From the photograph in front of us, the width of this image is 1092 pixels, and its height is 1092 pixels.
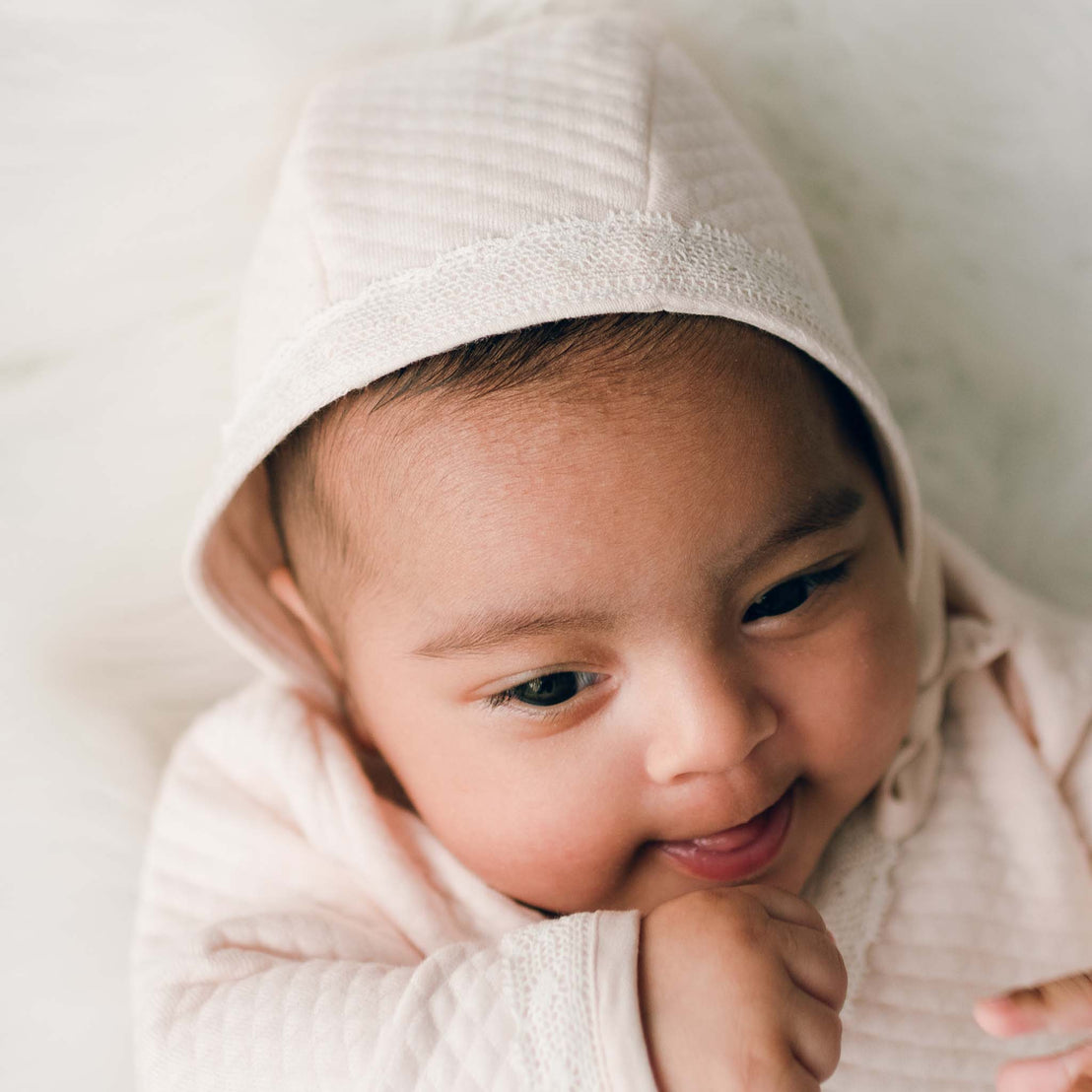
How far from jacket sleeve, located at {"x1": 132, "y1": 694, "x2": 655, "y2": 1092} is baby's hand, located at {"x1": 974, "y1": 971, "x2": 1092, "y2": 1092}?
0.24m

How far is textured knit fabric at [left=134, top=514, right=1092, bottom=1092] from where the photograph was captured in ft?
2.92

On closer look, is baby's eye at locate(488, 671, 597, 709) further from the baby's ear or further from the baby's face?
the baby's ear

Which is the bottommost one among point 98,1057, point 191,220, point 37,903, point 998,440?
point 98,1057

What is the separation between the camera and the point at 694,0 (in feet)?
3.79

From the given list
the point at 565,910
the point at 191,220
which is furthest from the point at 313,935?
the point at 191,220

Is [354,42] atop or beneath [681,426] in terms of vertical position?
atop

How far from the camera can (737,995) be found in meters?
0.76

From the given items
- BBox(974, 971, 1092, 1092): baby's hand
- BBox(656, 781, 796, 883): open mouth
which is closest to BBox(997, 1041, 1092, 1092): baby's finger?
BBox(974, 971, 1092, 1092): baby's hand

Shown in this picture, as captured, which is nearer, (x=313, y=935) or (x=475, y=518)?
(x=475, y=518)

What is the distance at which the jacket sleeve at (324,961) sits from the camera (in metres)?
0.80

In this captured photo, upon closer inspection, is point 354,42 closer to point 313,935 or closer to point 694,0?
point 694,0

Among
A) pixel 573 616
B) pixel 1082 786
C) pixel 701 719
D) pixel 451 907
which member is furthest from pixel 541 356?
pixel 1082 786

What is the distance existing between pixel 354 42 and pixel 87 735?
0.78 meters

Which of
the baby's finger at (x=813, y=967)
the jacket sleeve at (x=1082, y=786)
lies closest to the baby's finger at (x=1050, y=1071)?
the baby's finger at (x=813, y=967)
